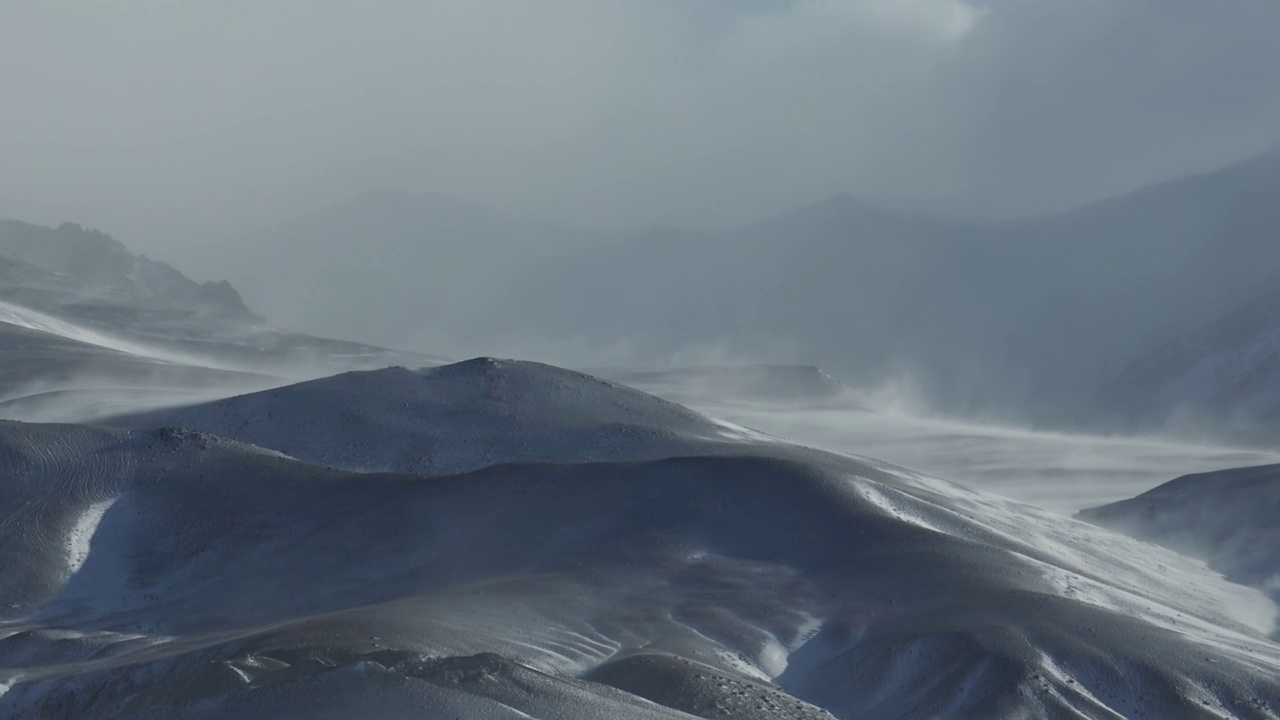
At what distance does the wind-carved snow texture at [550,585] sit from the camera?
30.1m

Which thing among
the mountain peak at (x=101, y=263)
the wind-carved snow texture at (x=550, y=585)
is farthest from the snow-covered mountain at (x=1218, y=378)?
the wind-carved snow texture at (x=550, y=585)

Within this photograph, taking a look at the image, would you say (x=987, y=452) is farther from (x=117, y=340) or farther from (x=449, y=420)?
(x=117, y=340)

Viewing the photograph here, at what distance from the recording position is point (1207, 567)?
6000 centimetres

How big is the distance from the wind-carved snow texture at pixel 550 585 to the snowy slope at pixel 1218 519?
3.07 m

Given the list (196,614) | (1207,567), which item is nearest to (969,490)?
(1207,567)

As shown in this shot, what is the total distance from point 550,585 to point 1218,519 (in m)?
36.1

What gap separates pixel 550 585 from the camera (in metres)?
39.1

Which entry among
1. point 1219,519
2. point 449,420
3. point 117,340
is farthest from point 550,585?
point 117,340

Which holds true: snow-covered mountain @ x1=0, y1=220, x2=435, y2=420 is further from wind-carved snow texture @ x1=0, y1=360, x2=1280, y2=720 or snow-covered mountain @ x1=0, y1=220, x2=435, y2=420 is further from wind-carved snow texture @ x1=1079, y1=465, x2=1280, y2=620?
wind-carved snow texture @ x1=1079, y1=465, x2=1280, y2=620

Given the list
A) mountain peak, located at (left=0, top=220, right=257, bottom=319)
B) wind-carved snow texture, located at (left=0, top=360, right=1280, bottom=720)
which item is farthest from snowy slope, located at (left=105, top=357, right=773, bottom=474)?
mountain peak, located at (left=0, top=220, right=257, bottom=319)

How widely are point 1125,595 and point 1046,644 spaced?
11.1 meters

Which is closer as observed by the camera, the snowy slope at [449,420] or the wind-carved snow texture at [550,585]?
the wind-carved snow texture at [550,585]

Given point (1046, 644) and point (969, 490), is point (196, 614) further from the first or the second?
point (969, 490)

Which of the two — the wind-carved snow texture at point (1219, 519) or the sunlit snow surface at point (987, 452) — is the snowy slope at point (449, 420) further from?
the sunlit snow surface at point (987, 452)
